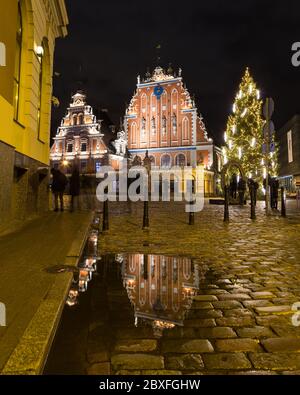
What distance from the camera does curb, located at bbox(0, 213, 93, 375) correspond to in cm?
188

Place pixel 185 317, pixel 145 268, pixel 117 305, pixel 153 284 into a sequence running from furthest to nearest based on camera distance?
1. pixel 145 268
2. pixel 153 284
3. pixel 117 305
4. pixel 185 317

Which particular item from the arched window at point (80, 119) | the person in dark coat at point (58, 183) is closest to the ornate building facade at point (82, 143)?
the arched window at point (80, 119)

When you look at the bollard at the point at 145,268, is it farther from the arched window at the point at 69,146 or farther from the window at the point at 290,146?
the window at the point at 290,146

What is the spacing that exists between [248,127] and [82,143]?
26.3 meters

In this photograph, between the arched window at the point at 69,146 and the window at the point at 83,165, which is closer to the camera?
Answer: the window at the point at 83,165

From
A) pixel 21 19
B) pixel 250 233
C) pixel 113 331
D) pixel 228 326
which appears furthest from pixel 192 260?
pixel 21 19

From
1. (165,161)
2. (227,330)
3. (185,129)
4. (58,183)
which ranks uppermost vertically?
(185,129)

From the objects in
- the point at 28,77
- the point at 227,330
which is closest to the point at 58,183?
the point at 28,77

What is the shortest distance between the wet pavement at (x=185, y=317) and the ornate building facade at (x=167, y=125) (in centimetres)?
3878

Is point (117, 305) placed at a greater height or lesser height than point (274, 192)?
lesser

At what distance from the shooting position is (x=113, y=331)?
2.61 m

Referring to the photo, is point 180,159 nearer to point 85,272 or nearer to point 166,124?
point 166,124

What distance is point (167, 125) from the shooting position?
46156mm

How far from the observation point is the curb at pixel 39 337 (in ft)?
6.16
